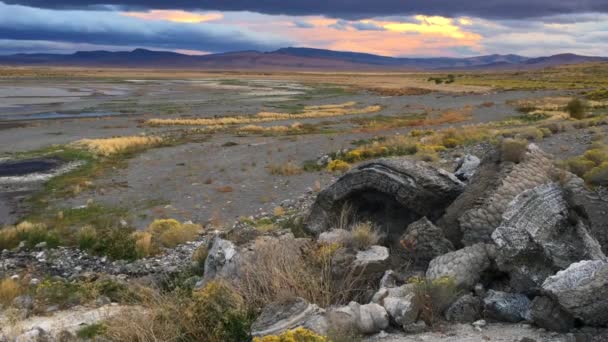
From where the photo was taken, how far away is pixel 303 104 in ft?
263

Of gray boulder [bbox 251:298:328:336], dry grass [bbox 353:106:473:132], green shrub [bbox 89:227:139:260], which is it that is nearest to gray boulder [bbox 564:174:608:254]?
gray boulder [bbox 251:298:328:336]

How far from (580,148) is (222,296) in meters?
19.5

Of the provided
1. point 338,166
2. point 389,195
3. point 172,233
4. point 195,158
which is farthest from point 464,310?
point 195,158

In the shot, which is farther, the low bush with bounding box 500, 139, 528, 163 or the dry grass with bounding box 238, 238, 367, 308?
the low bush with bounding box 500, 139, 528, 163

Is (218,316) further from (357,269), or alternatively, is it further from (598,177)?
(598,177)

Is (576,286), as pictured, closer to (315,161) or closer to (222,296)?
(222,296)

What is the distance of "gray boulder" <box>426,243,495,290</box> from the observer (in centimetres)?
688

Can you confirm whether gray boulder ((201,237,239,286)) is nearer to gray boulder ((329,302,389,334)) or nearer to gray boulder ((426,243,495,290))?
gray boulder ((329,302,389,334))

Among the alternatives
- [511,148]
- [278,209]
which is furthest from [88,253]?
[511,148]

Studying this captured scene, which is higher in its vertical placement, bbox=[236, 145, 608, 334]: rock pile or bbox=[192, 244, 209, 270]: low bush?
bbox=[236, 145, 608, 334]: rock pile

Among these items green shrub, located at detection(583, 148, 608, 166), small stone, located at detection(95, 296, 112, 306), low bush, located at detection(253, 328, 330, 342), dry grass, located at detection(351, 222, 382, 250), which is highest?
green shrub, located at detection(583, 148, 608, 166)

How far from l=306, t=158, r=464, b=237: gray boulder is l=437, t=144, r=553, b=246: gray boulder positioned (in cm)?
54

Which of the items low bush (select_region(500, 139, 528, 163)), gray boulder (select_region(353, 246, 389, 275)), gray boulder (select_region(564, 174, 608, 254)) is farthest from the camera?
low bush (select_region(500, 139, 528, 163))

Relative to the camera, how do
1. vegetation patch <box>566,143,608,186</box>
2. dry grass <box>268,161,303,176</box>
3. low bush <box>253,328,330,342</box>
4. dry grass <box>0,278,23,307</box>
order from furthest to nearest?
dry grass <box>268,161,303,176</box>, vegetation patch <box>566,143,608,186</box>, dry grass <box>0,278,23,307</box>, low bush <box>253,328,330,342</box>
